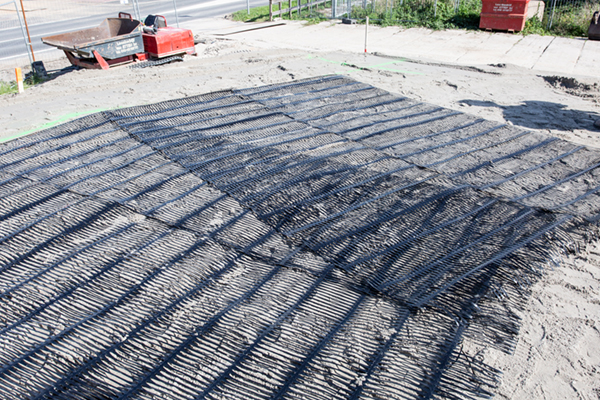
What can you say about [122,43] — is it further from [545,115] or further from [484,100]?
[545,115]

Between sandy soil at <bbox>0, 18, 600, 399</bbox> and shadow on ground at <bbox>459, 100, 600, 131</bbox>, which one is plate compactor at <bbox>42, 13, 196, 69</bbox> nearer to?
sandy soil at <bbox>0, 18, 600, 399</bbox>

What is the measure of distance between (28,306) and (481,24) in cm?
1737

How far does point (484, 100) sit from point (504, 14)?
8.74 meters

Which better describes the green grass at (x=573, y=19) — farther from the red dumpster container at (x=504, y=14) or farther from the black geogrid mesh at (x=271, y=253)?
the black geogrid mesh at (x=271, y=253)

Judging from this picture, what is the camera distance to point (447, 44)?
49.2 ft

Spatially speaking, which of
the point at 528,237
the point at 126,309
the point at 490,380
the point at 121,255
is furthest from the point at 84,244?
the point at 528,237

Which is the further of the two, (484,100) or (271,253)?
(484,100)

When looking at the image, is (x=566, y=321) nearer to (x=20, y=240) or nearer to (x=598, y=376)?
(x=598, y=376)

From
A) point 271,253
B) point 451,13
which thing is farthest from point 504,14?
point 271,253

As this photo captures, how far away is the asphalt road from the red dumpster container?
11843 mm

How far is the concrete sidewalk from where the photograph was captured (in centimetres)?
1263

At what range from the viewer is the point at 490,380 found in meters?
3.13

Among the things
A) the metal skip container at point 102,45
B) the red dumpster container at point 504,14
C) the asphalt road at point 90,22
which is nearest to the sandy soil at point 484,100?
the metal skip container at point 102,45

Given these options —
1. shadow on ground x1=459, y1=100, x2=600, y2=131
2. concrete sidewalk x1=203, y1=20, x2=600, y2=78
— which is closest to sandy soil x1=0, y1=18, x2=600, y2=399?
shadow on ground x1=459, y1=100, x2=600, y2=131
